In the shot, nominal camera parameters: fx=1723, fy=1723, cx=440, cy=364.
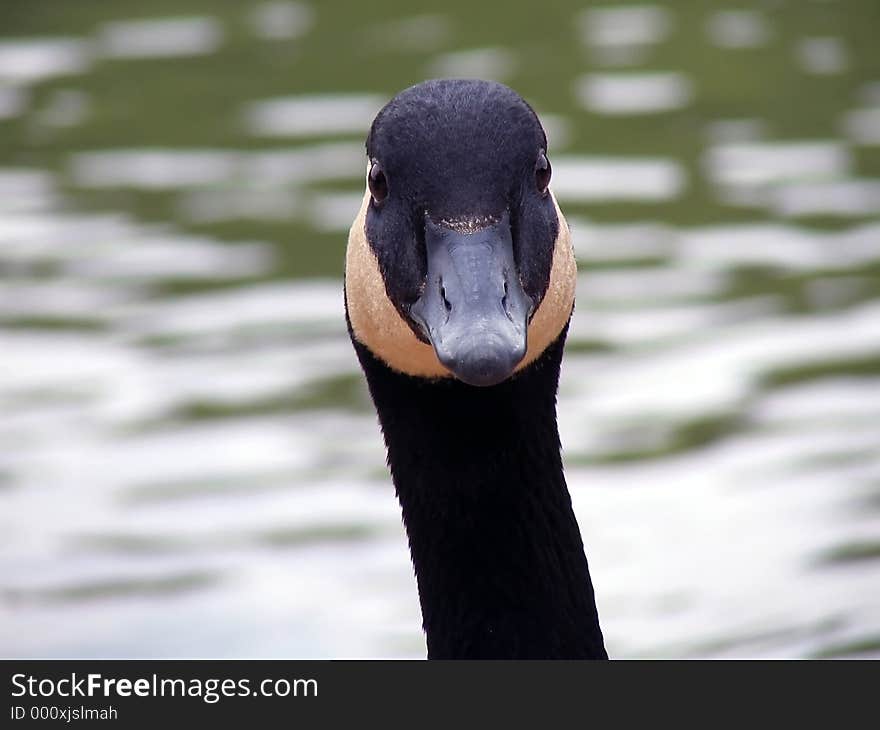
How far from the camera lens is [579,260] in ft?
37.6

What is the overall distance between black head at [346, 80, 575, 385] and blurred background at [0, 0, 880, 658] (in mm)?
2907

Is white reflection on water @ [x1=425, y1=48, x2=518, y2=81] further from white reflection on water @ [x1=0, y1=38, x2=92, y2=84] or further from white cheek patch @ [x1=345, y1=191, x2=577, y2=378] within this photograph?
white cheek patch @ [x1=345, y1=191, x2=577, y2=378]

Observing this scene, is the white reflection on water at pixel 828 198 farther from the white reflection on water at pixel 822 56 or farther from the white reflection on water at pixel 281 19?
the white reflection on water at pixel 281 19

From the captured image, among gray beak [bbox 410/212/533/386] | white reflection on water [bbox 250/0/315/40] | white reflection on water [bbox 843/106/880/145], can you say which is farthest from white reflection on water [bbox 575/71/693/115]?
Result: gray beak [bbox 410/212/533/386]

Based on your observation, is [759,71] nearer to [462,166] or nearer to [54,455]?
[54,455]

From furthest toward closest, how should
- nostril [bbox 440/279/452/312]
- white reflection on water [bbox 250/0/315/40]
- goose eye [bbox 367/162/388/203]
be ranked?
1. white reflection on water [bbox 250/0/315/40]
2. goose eye [bbox 367/162/388/203]
3. nostril [bbox 440/279/452/312]

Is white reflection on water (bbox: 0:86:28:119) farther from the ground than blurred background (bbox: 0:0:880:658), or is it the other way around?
white reflection on water (bbox: 0:86:28:119)

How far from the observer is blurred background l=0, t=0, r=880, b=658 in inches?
318

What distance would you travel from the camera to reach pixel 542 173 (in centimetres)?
498

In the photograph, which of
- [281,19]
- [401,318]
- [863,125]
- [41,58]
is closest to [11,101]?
[41,58]

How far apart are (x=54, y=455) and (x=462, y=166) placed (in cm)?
534

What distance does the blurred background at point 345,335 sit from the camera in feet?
26.5

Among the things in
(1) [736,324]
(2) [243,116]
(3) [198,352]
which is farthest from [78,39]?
(1) [736,324]

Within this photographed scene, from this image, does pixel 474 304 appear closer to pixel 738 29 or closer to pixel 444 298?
pixel 444 298
